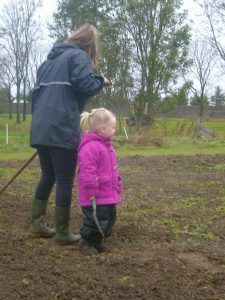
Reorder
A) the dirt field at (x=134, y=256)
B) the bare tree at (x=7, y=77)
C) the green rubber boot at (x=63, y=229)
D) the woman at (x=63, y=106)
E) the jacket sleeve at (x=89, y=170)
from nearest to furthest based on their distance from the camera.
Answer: the dirt field at (x=134, y=256), the jacket sleeve at (x=89, y=170), the woman at (x=63, y=106), the green rubber boot at (x=63, y=229), the bare tree at (x=7, y=77)

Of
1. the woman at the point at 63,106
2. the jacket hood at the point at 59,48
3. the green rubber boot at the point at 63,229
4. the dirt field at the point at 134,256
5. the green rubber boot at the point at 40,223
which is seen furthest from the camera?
the green rubber boot at the point at 40,223

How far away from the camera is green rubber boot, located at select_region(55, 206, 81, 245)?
15.0ft

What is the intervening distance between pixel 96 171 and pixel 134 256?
0.77 m

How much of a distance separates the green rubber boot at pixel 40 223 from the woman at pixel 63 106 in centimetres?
2

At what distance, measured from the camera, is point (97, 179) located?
169 inches

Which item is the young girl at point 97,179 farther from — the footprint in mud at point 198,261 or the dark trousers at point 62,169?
the footprint in mud at point 198,261

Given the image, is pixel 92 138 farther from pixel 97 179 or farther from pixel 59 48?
pixel 59 48

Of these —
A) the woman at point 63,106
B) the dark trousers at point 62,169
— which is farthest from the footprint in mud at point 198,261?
the dark trousers at point 62,169

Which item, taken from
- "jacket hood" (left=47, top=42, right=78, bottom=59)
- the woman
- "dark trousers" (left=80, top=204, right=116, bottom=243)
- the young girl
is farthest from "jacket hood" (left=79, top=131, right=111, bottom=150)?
"jacket hood" (left=47, top=42, right=78, bottom=59)

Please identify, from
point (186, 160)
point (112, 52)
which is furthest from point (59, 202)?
point (112, 52)

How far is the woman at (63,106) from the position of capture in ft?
14.6

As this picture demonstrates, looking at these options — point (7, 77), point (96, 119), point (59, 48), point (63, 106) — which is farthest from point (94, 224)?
point (7, 77)

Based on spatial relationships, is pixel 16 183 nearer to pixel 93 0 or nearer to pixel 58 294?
pixel 58 294

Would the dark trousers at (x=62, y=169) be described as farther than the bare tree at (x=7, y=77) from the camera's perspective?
No
